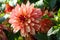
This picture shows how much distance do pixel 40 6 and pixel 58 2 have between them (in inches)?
5.0

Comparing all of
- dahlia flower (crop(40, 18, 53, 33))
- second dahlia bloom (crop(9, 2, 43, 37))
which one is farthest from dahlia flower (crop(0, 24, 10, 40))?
dahlia flower (crop(40, 18, 53, 33))

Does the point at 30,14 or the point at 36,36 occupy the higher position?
the point at 30,14

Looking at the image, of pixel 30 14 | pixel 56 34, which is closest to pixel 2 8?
pixel 30 14

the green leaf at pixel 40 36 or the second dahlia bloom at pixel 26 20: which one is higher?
the second dahlia bloom at pixel 26 20

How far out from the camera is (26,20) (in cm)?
91

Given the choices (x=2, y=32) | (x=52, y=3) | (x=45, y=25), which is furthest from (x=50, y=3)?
(x=2, y=32)

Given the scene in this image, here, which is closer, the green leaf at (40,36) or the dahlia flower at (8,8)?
the green leaf at (40,36)

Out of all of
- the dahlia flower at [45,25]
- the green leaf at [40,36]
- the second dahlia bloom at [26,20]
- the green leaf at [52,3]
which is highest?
the green leaf at [52,3]

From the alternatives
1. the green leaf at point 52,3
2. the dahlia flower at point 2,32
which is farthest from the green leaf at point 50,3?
the dahlia flower at point 2,32

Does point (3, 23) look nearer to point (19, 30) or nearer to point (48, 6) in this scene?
point (19, 30)

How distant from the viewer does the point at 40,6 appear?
1.01 meters

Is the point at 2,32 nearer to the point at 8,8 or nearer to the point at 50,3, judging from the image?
the point at 8,8

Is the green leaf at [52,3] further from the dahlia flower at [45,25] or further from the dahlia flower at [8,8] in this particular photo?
the dahlia flower at [8,8]

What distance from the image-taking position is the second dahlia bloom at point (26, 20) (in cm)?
90
